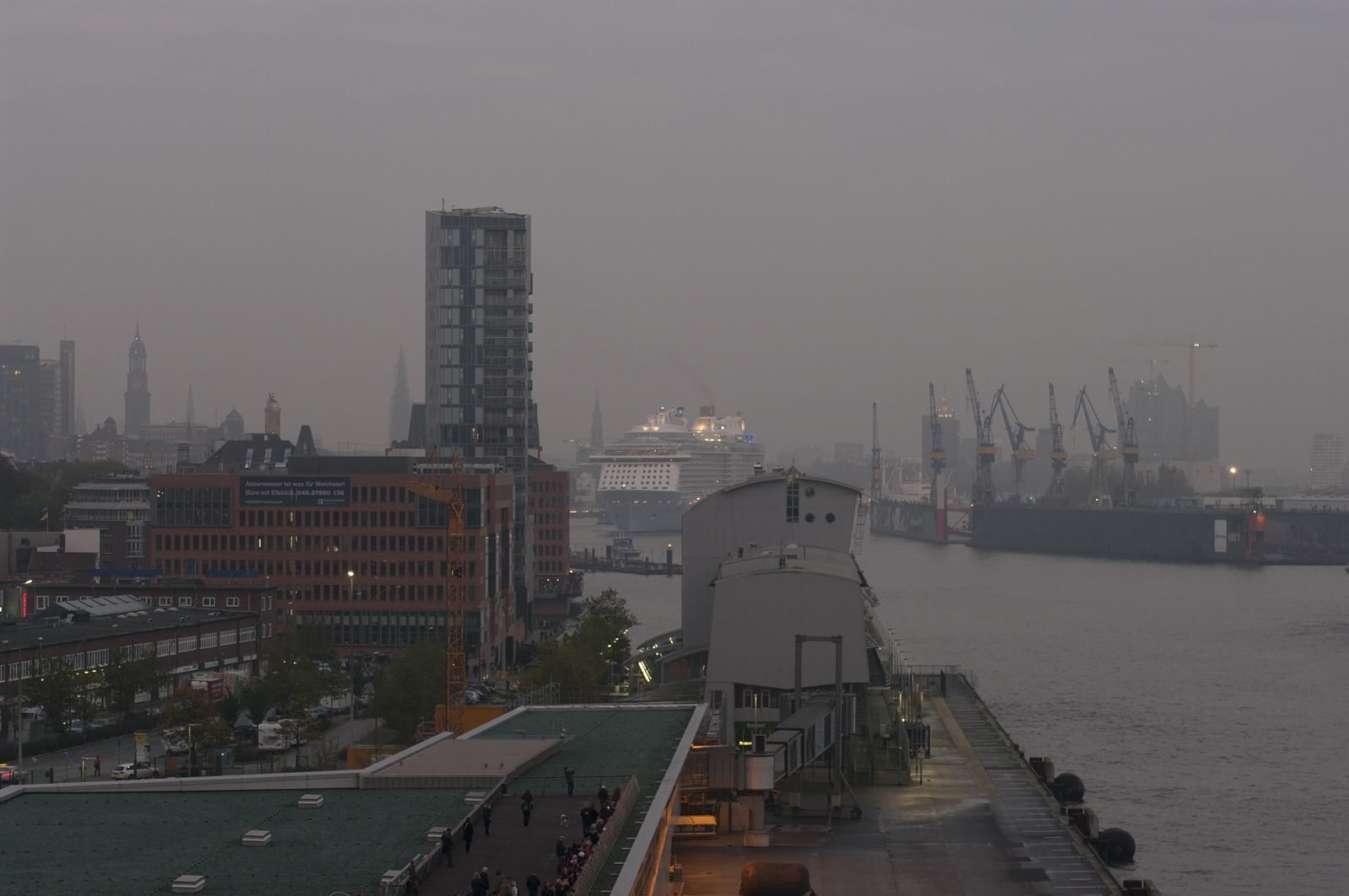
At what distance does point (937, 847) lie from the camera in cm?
1641

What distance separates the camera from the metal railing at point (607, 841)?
32.7 ft

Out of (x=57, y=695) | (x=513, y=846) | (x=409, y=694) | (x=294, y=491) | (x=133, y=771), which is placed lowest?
(x=133, y=771)

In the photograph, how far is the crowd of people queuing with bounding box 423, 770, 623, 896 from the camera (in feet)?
32.0

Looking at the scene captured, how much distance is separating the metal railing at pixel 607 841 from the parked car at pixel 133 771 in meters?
9.23

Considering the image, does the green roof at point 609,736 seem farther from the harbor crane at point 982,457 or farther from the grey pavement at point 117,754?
the harbor crane at point 982,457

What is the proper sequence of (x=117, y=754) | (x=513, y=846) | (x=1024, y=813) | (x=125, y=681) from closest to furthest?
(x=513, y=846)
(x=1024, y=813)
(x=117, y=754)
(x=125, y=681)

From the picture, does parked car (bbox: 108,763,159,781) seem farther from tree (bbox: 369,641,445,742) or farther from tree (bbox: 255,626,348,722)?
tree (bbox: 369,641,445,742)

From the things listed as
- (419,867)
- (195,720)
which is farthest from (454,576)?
(419,867)

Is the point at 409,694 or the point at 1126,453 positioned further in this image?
the point at 1126,453

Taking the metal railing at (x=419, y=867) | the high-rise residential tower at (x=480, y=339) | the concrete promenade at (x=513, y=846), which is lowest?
the concrete promenade at (x=513, y=846)

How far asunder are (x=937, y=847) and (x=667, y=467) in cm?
9417

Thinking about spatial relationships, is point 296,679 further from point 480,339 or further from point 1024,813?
point 480,339

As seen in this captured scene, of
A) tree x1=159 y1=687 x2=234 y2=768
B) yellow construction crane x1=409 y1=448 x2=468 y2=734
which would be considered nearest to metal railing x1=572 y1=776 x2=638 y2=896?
tree x1=159 y1=687 x2=234 y2=768

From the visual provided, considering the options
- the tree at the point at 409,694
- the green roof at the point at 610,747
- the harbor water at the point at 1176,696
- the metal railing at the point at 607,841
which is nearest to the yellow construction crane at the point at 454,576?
the tree at the point at 409,694
